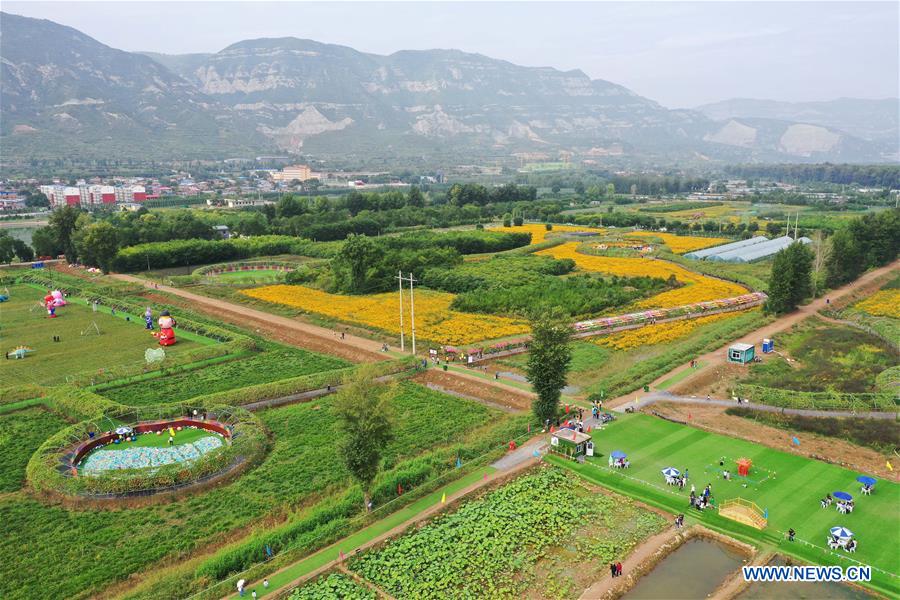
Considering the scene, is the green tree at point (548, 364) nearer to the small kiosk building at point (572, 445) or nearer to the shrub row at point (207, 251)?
the small kiosk building at point (572, 445)

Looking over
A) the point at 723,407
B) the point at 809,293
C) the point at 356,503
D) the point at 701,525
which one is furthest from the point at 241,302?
the point at 809,293

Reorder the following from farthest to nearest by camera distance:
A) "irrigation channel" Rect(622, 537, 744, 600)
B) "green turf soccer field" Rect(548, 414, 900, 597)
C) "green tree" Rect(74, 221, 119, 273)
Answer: "green tree" Rect(74, 221, 119, 273), "green turf soccer field" Rect(548, 414, 900, 597), "irrigation channel" Rect(622, 537, 744, 600)

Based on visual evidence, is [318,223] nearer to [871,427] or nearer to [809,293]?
[809,293]

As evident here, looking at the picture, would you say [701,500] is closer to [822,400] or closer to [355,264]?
[822,400]

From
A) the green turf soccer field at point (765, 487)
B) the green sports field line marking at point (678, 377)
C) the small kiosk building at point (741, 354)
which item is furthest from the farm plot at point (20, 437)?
the small kiosk building at point (741, 354)

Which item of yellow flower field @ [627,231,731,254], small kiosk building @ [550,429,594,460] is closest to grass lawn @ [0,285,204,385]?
small kiosk building @ [550,429,594,460]

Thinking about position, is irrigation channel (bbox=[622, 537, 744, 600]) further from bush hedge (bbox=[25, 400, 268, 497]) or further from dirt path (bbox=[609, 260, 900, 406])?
bush hedge (bbox=[25, 400, 268, 497])

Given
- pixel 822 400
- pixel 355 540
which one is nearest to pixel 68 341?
pixel 355 540
